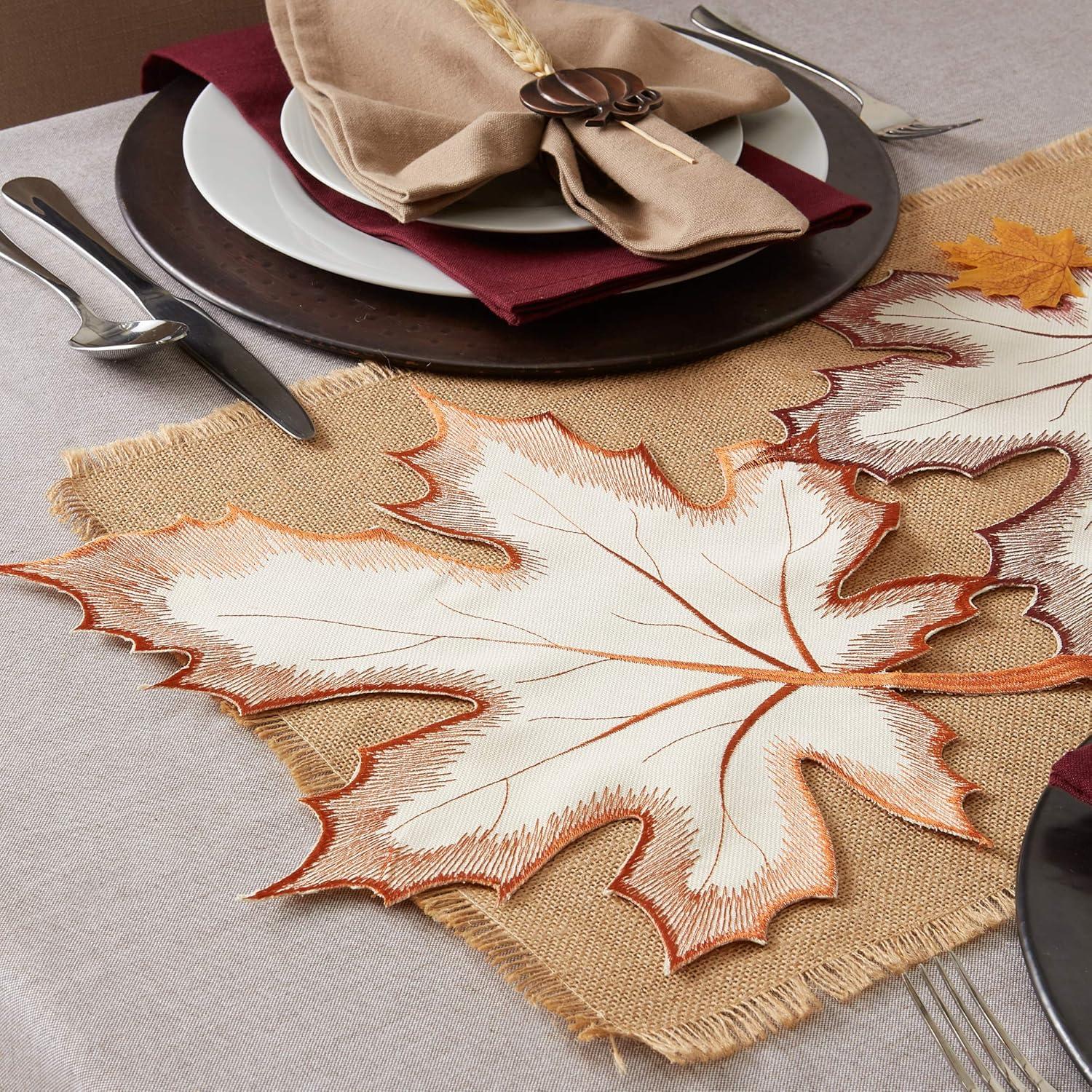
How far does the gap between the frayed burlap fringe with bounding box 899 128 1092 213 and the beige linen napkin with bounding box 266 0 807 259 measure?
11 cm

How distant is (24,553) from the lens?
1.55 feet

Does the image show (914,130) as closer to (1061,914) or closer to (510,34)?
(510,34)

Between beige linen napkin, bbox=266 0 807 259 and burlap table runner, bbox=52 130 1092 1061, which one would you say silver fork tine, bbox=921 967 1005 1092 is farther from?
beige linen napkin, bbox=266 0 807 259

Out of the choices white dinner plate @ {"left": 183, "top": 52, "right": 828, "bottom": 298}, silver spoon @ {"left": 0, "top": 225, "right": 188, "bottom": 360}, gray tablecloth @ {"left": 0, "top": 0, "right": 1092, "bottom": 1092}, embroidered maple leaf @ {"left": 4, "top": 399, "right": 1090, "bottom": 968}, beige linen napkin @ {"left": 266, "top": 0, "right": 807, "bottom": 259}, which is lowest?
gray tablecloth @ {"left": 0, "top": 0, "right": 1092, "bottom": 1092}

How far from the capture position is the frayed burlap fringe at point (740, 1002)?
32 cm

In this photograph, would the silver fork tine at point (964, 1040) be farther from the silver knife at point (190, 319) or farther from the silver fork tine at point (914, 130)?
the silver fork tine at point (914, 130)

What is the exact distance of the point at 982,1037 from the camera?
325 mm

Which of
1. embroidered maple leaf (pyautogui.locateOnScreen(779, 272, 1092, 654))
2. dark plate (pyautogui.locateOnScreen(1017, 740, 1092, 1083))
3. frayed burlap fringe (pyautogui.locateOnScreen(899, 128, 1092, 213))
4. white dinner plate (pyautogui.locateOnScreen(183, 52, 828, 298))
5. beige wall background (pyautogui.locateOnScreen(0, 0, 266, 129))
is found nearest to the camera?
dark plate (pyautogui.locateOnScreen(1017, 740, 1092, 1083))

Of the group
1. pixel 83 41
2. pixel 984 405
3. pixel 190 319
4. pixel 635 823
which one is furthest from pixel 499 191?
pixel 83 41

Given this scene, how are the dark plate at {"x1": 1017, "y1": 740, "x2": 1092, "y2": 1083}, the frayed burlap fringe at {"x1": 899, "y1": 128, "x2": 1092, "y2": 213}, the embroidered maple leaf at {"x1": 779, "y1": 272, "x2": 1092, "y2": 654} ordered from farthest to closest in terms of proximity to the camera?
the frayed burlap fringe at {"x1": 899, "y1": 128, "x2": 1092, "y2": 213}
the embroidered maple leaf at {"x1": 779, "y1": 272, "x2": 1092, "y2": 654}
the dark plate at {"x1": 1017, "y1": 740, "x2": 1092, "y2": 1083}

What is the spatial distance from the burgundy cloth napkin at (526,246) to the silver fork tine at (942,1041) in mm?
345

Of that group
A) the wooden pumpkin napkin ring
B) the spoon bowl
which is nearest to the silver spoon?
the spoon bowl

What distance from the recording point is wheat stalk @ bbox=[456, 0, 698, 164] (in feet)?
2.18

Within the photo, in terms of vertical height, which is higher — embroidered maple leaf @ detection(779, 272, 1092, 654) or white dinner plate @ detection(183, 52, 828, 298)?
embroidered maple leaf @ detection(779, 272, 1092, 654)
